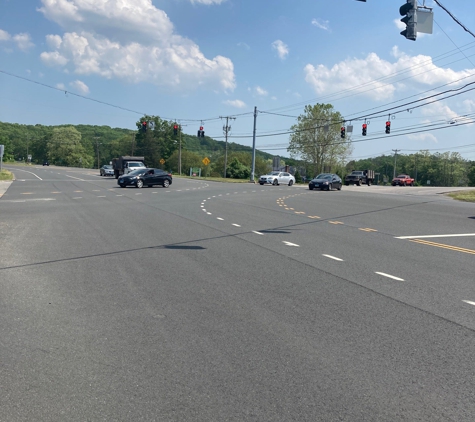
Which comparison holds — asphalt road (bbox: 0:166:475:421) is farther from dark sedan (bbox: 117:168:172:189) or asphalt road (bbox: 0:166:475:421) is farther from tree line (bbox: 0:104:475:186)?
tree line (bbox: 0:104:475:186)

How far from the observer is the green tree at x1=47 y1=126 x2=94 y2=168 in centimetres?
14888

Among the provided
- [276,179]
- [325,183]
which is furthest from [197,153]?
[325,183]

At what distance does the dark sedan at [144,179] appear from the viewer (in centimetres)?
3628

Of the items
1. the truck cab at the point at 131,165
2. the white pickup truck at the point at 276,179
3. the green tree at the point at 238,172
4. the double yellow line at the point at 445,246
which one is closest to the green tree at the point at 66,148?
the green tree at the point at 238,172

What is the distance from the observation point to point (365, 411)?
11.6 feet

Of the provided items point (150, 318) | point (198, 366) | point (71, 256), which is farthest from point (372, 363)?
point (71, 256)

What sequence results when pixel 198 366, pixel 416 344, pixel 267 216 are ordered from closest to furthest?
pixel 198 366
pixel 416 344
pixel 267 216

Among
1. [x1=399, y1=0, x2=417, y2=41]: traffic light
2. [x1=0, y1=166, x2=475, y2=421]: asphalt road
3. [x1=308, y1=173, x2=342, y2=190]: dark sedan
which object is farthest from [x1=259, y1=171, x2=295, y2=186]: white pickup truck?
[x1=0, y1=166, x2=475, y2=421]: asphalt road

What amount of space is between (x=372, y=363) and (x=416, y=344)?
77cm

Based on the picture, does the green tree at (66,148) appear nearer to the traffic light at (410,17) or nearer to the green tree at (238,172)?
the green tree at (238,172)

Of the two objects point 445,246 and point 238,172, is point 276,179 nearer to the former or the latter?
point 238,172

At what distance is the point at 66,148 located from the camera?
486 feet

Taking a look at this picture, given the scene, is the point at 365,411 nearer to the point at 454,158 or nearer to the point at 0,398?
the point at 0,398

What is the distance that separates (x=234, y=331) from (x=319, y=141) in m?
89.8
